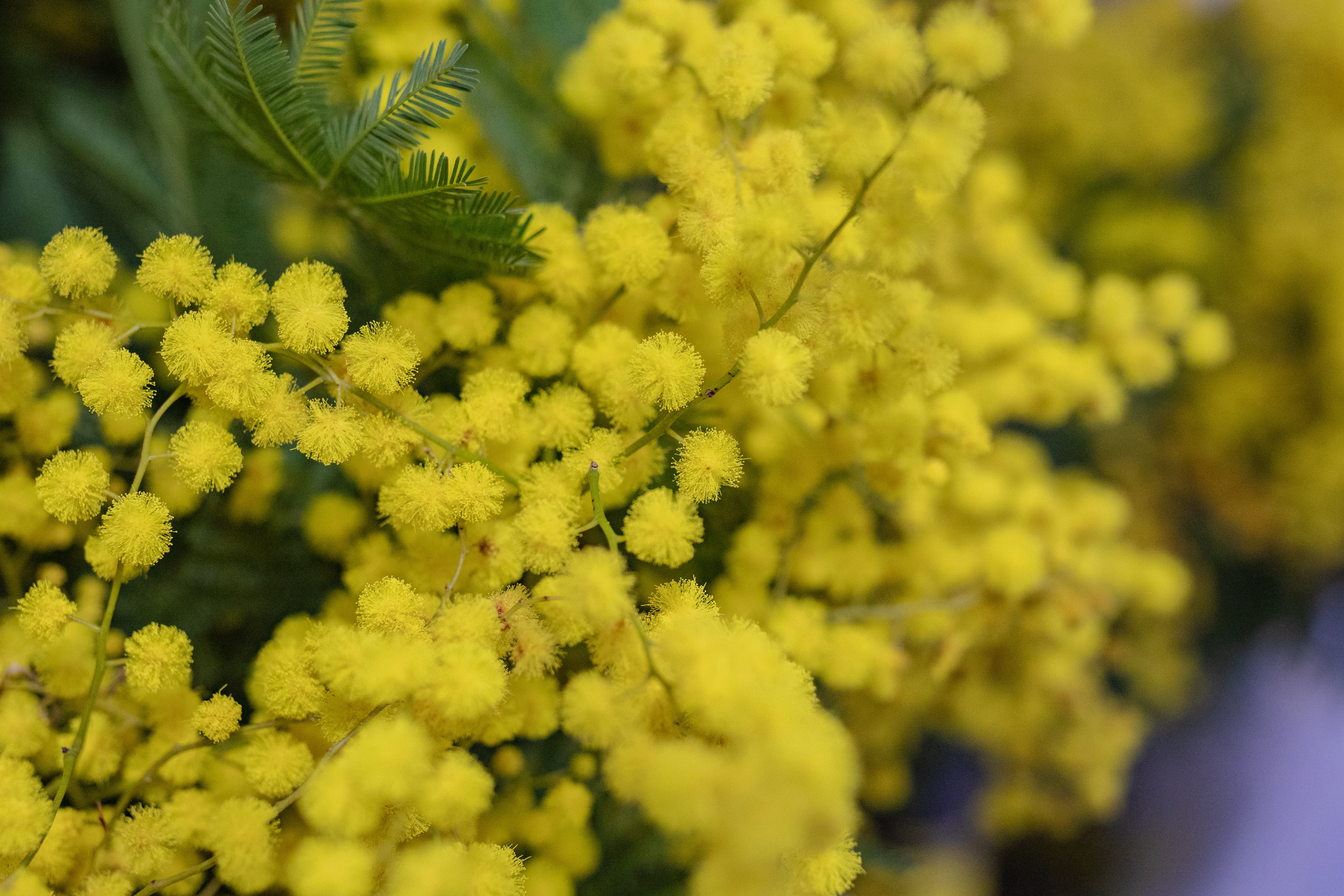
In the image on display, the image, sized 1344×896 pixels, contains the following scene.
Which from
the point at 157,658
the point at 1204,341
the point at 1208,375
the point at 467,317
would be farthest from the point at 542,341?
the point at 1208,375

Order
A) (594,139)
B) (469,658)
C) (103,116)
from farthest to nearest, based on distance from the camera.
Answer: (103,116) → (594,139) → (469,658)

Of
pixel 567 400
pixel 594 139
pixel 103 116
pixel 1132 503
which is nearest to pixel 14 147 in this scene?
pixel 103 116

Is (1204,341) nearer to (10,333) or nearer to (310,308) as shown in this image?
(310,308)

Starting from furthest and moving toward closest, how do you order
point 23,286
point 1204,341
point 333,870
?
point 1204,341
point 23,286
point 333,870

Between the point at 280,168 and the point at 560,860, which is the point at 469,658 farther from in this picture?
the point at 280,168

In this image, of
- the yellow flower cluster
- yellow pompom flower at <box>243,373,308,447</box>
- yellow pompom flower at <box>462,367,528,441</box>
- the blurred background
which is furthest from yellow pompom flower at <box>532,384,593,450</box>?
the yellow flower cluster

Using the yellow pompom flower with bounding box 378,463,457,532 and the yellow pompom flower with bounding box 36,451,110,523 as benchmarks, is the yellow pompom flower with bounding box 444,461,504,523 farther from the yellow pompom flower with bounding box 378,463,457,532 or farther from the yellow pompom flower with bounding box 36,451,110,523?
the yellow pompom flower with bounding box 36,451,110,523

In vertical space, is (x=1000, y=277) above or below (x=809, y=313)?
above

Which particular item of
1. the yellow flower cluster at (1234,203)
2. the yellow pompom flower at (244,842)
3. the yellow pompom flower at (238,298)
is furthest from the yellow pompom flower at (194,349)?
the yellow flower cluster at (1234,203)
